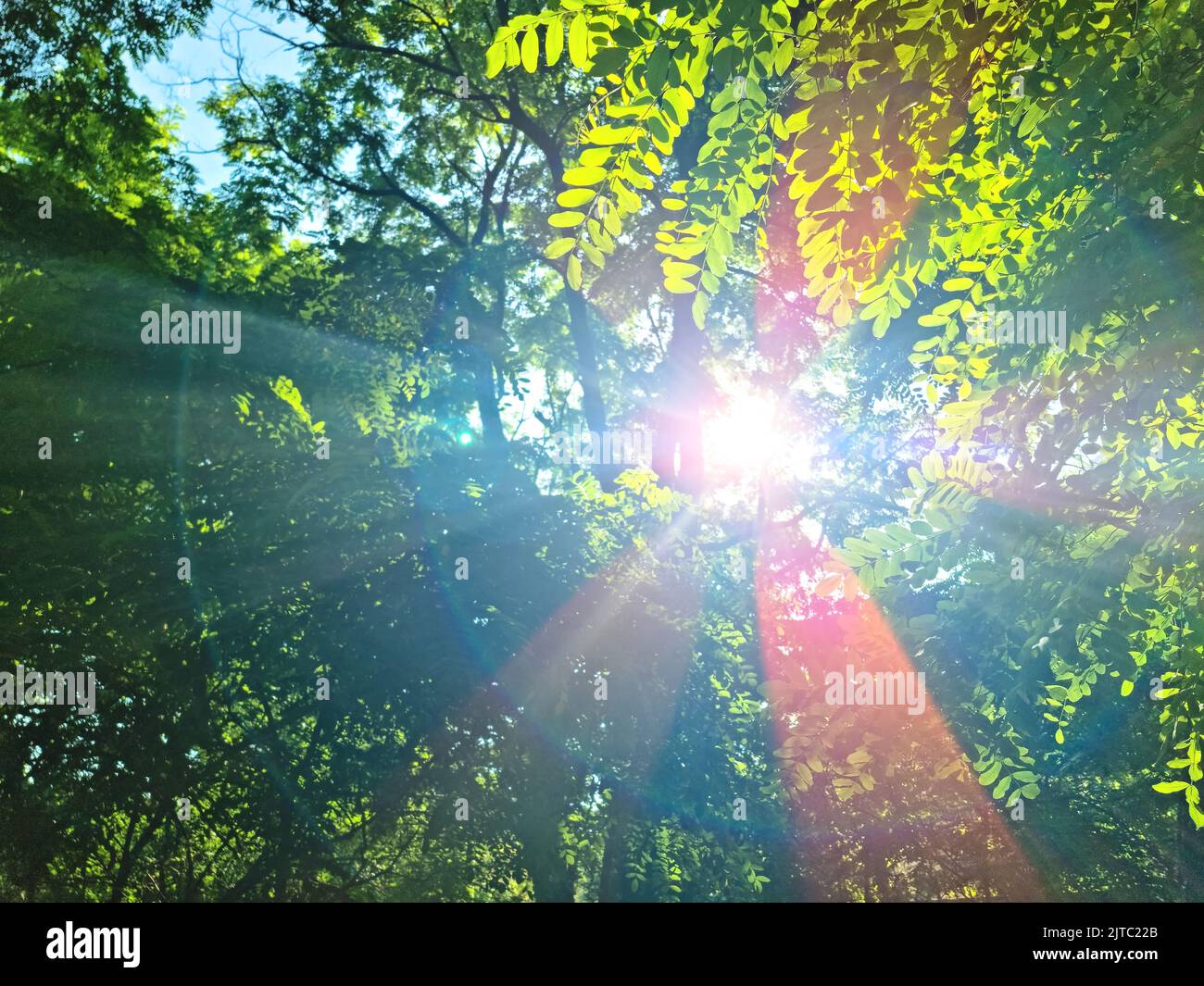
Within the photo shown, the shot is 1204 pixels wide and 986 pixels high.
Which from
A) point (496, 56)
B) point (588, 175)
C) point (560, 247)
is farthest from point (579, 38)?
point (560, 247)

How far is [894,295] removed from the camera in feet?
9.71

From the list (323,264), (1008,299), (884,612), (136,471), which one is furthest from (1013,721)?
(323,264)

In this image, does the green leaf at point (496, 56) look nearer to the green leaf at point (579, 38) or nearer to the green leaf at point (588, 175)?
the green leaf at point (579, 38)

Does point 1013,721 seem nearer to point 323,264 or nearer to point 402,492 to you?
point 402,492

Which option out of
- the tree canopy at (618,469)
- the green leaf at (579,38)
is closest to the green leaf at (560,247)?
the tree canopy at (618,469)

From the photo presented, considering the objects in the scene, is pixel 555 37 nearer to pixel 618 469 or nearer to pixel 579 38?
pixel 579 38

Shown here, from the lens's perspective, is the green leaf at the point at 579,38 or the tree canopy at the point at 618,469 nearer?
the green leaf at the point at 579,38

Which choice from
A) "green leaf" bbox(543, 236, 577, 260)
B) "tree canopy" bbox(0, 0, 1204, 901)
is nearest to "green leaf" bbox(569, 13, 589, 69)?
"tree canopy" bbox(0, 0, 1204, 901)

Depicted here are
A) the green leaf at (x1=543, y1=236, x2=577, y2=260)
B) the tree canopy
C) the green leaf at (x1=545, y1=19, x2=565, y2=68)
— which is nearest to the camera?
the green leaf at (x1=545, y1=19, x2=565, y2=68)

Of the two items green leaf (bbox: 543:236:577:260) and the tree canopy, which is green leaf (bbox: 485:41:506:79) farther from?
green leaf (bbox: 543:236:577:260)

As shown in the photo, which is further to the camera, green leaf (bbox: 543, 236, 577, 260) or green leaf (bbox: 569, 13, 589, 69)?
green leaf (bbox: 543, 236, 577, 260)

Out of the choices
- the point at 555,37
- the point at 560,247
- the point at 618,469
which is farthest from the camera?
the point at 618,469

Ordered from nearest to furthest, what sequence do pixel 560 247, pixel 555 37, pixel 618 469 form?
1. pixel 555 37
2. pixel 560 247
3. pixel 618 469
